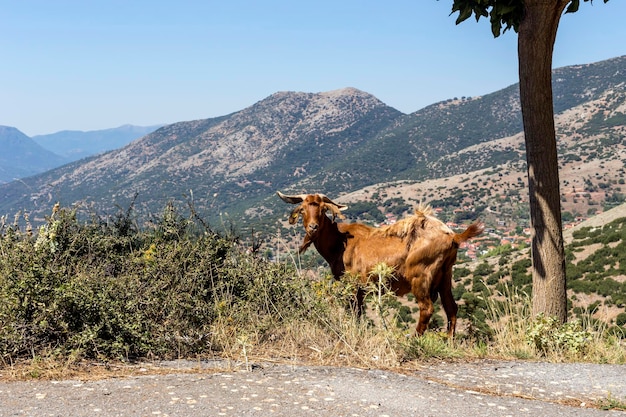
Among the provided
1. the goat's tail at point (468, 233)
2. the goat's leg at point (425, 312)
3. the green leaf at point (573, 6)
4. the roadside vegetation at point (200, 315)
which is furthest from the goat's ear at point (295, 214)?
the green leaf at point (573, 6)

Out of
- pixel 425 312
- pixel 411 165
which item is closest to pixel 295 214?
pixel 425 312

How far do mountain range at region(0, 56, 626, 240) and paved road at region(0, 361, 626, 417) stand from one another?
5133 cm

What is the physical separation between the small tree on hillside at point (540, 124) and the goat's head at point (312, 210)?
239 centimetres

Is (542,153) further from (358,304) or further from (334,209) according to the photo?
(358,304)

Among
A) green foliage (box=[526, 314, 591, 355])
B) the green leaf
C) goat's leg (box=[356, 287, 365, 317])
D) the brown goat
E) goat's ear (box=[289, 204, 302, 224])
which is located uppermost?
the green leaf

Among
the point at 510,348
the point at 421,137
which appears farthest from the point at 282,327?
the point at 421,137

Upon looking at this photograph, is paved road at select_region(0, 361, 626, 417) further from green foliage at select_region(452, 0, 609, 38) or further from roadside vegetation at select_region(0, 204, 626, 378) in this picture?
green foliage at select_region(452, 0, 609, 38)

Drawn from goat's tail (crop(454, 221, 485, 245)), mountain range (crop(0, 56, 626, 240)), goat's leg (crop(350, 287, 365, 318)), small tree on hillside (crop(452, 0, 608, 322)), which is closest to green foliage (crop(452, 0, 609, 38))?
small tree on hillside (crop(452, 0, 608, 322))

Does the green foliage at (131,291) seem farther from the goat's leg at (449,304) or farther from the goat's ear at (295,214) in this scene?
the goat's leg at (449,304)

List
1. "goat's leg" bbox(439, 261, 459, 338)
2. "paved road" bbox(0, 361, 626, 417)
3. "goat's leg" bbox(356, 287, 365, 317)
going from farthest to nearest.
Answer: "goat's leg" bbox(439, 261, 459, 338)
"goat's leg" bbox(356, 287, 365, 317)
"paved road" bbox(0, 361, 626, 417)

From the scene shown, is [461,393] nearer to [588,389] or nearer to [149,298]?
[588,389]

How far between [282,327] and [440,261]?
7.49 ft

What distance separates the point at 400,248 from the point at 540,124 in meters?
2.24

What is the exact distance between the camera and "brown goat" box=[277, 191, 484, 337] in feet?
24.7
